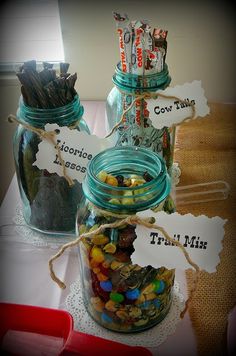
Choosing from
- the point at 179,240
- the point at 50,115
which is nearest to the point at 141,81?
the point at 50,115

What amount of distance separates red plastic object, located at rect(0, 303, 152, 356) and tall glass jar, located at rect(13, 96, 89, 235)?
0.15 meters

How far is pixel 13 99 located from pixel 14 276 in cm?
57

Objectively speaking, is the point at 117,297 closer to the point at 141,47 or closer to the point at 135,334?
the point at 135,334

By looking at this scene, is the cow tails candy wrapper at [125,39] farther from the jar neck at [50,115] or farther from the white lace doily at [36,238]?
the white lace doily at [36,238]

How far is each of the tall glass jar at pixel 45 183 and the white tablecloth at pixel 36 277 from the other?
0.13 feet

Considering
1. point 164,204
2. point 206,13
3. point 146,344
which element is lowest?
point 146,344

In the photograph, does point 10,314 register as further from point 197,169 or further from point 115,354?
point 197,169

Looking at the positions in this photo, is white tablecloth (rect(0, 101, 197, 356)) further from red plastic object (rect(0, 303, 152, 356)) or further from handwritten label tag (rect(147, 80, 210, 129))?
handwritten label tag (rect(147, 80, 210, 129))

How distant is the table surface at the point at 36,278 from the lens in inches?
18.8

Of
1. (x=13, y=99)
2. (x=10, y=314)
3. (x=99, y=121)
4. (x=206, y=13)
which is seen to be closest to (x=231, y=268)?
(x=10, y=314)

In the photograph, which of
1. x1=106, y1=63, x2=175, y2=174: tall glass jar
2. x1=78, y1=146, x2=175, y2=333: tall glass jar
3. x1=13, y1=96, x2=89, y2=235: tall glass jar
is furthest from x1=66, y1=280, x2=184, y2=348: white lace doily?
x1=106, y1=63, x2=175, y2=174: tall glass jar

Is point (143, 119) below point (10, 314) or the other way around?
the other way around

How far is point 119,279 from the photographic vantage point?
0.45 meters

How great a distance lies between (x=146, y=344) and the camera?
471 mm
